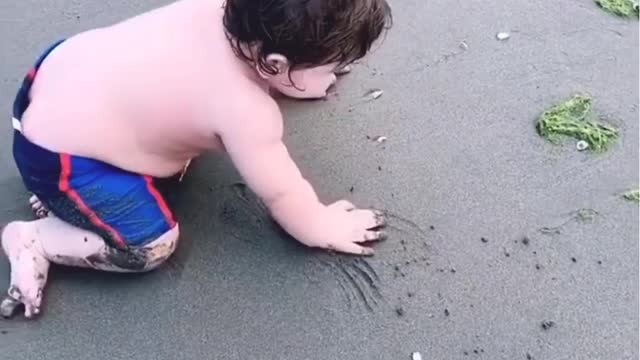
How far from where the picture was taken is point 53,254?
1.21 m

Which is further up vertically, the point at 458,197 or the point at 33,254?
the point at 33,254

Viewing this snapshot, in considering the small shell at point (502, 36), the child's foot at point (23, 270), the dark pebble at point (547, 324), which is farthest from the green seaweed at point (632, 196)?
the child's foot at point (23, 270)

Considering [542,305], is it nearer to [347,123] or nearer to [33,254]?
[347,123]

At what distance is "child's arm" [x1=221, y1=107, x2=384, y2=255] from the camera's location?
113 centimetres

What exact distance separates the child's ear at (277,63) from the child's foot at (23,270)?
1.25 ft

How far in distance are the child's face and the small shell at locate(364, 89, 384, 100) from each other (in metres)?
0.06

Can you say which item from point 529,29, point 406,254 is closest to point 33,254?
point 406,254

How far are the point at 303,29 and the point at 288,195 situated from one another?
0.25 meters

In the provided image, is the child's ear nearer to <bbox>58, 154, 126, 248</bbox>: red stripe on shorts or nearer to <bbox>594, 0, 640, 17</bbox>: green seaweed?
<bbox>58, 154, 126, 248</bbox>: red stripe on shorts

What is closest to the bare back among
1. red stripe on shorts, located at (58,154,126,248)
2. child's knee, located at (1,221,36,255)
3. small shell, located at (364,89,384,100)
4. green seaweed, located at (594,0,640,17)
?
red stripe on shorts, located at (58,154,126,248)

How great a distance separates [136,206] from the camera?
3.87ft

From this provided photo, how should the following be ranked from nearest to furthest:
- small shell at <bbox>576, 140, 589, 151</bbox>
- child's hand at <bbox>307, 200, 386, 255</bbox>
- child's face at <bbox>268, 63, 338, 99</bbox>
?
child's face at <bbox>268, 63, 338, 99</bbox>, child's hand at <bbox>307, 200, 386, 255</bbox>, small shell at <bbox>576, 140, 589, 151</bbox>

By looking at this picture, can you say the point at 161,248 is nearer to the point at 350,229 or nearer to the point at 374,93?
the point at 350,229

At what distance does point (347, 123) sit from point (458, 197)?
210 mm
